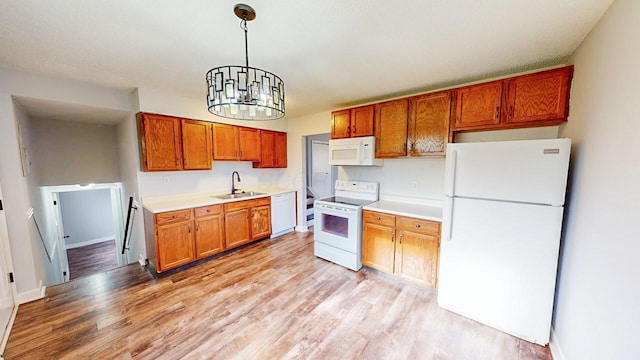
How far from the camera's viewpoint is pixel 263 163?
13.9 ft

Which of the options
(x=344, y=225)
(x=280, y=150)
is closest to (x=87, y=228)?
(x=280, y=150)

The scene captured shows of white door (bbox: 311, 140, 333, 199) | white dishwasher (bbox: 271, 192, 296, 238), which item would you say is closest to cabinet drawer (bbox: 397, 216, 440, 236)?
white dishwasher (bbox: 271, 192, 296, 238)

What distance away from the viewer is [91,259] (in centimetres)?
510

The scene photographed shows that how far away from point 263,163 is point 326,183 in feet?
7.30

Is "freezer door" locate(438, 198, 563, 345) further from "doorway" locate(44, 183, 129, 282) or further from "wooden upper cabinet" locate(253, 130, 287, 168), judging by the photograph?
"doorway" locate(44, 183, 129, 282)

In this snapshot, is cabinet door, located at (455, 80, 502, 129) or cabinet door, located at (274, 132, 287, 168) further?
cabinet door, located at (274, 132, 287, 168)

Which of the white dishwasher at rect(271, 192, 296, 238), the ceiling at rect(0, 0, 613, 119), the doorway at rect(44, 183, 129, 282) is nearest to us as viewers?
the ceiling at rect(0, 0, 613, 119)

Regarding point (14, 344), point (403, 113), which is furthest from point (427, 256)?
point (14, 344)

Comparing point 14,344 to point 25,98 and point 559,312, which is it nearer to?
point 25,98

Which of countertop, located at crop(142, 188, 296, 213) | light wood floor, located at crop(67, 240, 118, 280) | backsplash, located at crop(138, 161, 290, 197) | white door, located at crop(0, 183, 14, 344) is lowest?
light wood floor, located at crop(67, 240, 118, 280)

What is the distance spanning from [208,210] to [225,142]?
3.79 ft

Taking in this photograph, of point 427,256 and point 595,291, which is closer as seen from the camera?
point 595,291

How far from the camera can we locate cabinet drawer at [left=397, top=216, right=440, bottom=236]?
7.74 ft

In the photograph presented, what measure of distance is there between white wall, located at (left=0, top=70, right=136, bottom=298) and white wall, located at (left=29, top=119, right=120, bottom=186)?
4.51 feet
